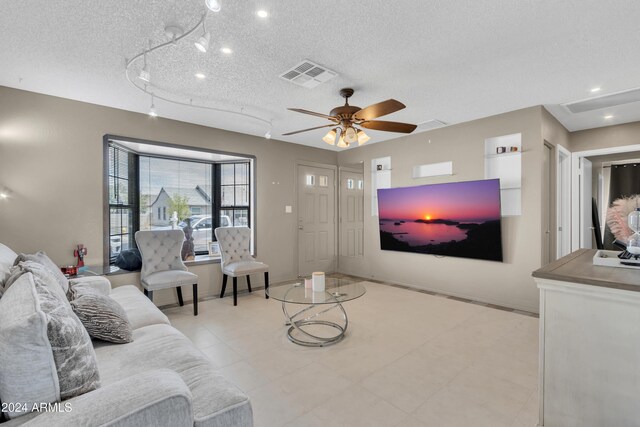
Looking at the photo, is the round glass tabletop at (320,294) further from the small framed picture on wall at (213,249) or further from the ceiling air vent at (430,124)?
the ceiling air vent at (430,124)

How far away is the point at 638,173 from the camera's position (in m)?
5.17

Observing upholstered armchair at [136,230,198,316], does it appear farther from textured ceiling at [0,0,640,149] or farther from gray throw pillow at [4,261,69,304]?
gray throw pillow at [4,261,69,304]

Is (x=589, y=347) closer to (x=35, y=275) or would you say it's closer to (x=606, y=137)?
(x=35, y=275)

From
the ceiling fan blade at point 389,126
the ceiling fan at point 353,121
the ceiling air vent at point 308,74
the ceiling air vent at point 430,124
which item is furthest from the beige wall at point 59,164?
the ceiling air vent at point 430,124

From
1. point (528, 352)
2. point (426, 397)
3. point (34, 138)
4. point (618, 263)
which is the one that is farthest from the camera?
point (34, 138)

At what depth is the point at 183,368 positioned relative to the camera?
1514 millimetres

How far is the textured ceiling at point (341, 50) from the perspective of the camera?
76.4 inches

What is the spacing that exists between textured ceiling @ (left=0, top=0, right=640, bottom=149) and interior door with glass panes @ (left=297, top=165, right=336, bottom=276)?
7.41 ft

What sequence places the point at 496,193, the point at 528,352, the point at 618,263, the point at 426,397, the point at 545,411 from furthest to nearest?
1. the point at 496,193
2. the point at 528,352
3. the point at 426,397
4. the point at 618,263
5. the point at 545,411

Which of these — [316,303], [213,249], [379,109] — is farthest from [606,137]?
[213,249]

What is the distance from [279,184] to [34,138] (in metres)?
3.17

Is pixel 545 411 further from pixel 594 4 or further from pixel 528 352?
pixel 594 4

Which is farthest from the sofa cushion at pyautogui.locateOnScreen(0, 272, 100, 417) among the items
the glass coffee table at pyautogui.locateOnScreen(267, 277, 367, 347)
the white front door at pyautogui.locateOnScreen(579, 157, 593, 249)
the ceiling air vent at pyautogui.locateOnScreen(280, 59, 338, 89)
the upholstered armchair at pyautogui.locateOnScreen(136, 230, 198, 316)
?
the white front door at pyautogui.locateOnScreen(579, 157, 593, 249)

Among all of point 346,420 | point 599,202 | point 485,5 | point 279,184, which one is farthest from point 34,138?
point 599,202
